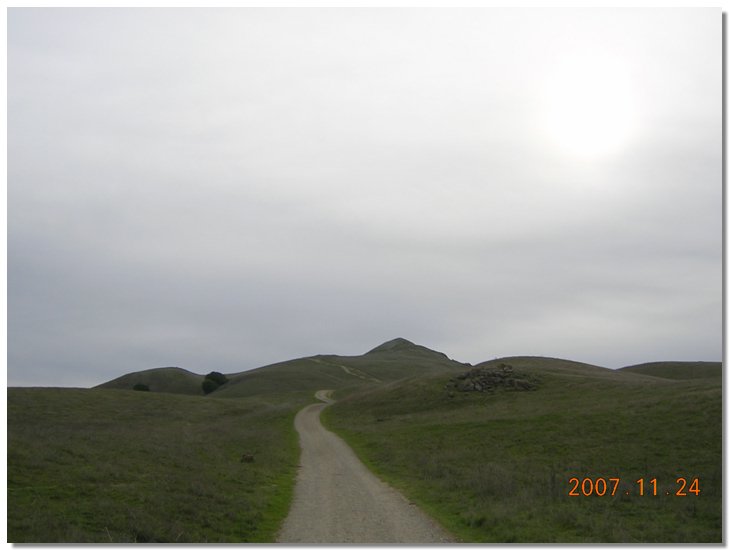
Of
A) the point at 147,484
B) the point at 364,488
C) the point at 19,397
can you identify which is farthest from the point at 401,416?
the point at 19,397

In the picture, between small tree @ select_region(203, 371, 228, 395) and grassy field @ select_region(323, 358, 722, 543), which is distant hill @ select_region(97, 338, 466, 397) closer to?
small tree @ select_region(203, 371, 228, 395)

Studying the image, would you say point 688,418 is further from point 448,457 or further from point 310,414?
point 310,414

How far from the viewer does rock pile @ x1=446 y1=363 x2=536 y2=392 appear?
68.4 meters

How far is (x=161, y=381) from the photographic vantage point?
587 ft

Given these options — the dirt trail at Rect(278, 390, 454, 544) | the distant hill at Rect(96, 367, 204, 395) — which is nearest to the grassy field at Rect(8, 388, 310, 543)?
the dirt trail at Rect(278, 390, 454, 544)

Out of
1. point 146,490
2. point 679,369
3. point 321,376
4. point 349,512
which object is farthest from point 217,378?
point 349,512

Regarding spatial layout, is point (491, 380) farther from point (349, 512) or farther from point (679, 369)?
point (679, 369)

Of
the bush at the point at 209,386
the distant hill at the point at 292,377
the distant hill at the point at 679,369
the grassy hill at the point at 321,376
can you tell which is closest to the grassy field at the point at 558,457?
the distant hill at the point at 679,369

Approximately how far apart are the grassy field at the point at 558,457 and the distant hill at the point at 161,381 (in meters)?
120

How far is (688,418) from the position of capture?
3634 cm

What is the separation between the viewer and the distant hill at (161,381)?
174 metres

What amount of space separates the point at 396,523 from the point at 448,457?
Answer: 15323 millimetres

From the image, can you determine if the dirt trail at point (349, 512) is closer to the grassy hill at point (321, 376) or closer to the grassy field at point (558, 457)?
the grassy field at point (558, 457)

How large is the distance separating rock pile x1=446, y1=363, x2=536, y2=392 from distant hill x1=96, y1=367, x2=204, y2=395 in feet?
367
